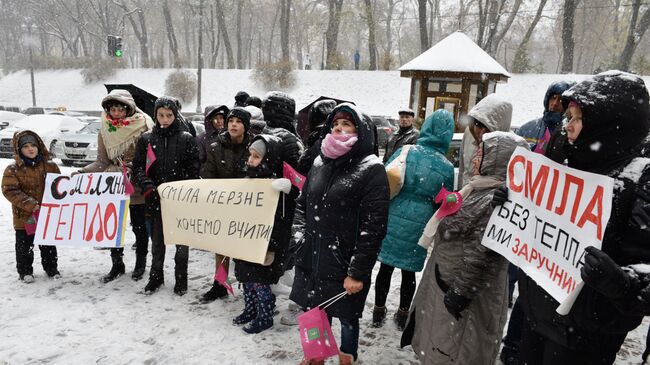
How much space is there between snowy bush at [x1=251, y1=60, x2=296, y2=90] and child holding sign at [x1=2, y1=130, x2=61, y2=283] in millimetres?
24135

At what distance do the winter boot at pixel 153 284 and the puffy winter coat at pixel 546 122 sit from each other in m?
A: 3.90

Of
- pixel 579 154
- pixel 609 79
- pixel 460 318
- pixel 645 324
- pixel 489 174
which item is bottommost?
pixel 645 324

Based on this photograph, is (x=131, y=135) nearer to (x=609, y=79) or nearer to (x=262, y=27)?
(x=609, y=79)

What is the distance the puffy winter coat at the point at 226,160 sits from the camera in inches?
163

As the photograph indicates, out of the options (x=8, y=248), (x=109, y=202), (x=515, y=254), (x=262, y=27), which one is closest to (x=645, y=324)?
(x=515, y=254)

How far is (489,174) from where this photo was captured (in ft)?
8.43

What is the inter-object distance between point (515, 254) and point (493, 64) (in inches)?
438

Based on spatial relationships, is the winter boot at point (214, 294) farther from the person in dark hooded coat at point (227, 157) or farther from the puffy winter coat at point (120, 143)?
the puffy winter coat at point (120, 143)

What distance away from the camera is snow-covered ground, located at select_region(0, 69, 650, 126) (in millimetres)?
23906

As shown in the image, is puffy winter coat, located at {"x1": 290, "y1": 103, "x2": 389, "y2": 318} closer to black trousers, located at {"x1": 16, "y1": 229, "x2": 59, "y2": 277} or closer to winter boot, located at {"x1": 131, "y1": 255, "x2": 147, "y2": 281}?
winter boot, located at {"x1": 131, "y1": 255, "x2": 147, "y2": 281}

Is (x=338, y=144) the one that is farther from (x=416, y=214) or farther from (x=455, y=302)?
(x=455, y=302)

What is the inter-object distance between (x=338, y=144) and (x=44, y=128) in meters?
15.5

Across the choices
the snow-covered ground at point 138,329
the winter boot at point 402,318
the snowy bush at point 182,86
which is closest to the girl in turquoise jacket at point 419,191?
the winter boot at point 402,318

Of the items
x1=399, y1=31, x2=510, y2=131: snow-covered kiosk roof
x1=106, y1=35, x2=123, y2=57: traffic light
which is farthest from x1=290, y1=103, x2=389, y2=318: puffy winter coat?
x1=106, y1=35, x2=123, y2=57: traffic light
